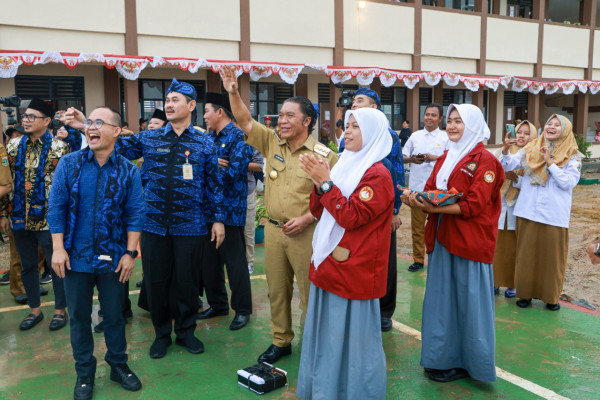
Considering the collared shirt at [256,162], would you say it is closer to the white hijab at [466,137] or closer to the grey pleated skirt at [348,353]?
the white hijab at [466,137]

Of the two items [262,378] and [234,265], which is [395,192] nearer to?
[234,265]

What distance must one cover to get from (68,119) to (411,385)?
307cm

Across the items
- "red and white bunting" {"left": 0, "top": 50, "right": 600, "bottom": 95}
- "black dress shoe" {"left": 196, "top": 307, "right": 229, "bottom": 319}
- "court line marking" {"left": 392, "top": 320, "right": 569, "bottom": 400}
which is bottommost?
"court line marking" {"left": 392, "top": 320, "right": 569, "bottom": 400}

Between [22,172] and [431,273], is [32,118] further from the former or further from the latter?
[431,273]

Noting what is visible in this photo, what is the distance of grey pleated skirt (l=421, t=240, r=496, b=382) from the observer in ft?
11.5

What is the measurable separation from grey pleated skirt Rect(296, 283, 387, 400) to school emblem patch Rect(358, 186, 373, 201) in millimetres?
593

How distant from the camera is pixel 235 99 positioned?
3580 mm

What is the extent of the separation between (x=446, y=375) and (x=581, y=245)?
19.7ft

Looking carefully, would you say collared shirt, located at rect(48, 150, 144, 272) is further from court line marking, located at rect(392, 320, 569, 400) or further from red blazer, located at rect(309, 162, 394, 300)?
court line marking, located at rect(392, 320, 569, 400)

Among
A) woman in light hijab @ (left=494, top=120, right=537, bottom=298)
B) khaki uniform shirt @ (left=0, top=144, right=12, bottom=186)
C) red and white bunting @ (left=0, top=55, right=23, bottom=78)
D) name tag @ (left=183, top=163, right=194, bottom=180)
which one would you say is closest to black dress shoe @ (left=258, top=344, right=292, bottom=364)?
name tag @ (left=183, top=163, right=194, bottom=180)

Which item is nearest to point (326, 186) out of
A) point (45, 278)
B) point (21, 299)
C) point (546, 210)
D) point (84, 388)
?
point (84, 388)

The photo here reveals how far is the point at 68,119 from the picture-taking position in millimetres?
3857

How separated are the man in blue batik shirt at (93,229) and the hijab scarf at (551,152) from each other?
3736mm

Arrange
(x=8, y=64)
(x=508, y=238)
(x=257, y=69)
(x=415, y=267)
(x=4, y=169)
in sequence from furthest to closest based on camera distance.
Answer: (x=257, y=69) < (x=8, y=64) < (x=415, y=267) < (x=508, y=238) < (x=4, y=169)
